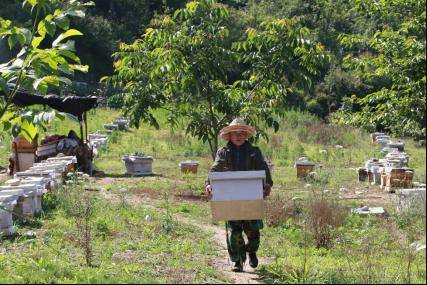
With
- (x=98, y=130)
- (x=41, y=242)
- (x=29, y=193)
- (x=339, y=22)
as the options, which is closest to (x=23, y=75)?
(x=41, y=242)

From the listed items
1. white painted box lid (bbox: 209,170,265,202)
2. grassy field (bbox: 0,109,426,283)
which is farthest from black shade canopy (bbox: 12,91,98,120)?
white painted box lid (bbox: 209,170,265,202)

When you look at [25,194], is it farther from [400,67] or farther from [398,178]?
[398,178]

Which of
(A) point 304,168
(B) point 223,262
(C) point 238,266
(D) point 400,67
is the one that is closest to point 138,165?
(A) point 304,168

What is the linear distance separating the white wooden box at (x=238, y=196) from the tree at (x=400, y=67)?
5.19 feet

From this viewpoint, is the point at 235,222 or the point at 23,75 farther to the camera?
the point at 235,222

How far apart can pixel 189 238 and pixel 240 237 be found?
8.02ft

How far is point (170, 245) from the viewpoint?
894 cm

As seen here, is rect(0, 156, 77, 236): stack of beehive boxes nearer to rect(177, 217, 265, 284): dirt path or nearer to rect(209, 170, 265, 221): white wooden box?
rect(177, 217, 265, 284): dirt path

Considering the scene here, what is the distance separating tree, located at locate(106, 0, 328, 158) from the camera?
13.3 meters

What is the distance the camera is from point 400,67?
7703mm

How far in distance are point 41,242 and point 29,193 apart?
2.02 m

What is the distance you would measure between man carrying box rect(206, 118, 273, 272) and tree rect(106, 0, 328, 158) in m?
5.84

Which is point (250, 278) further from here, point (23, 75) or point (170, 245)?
point (23, 75)

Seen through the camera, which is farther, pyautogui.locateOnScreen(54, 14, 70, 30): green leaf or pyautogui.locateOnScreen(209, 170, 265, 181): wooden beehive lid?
pyautogui.locateOnScreen(209, 170, 265, 181): wooden beehive lid
